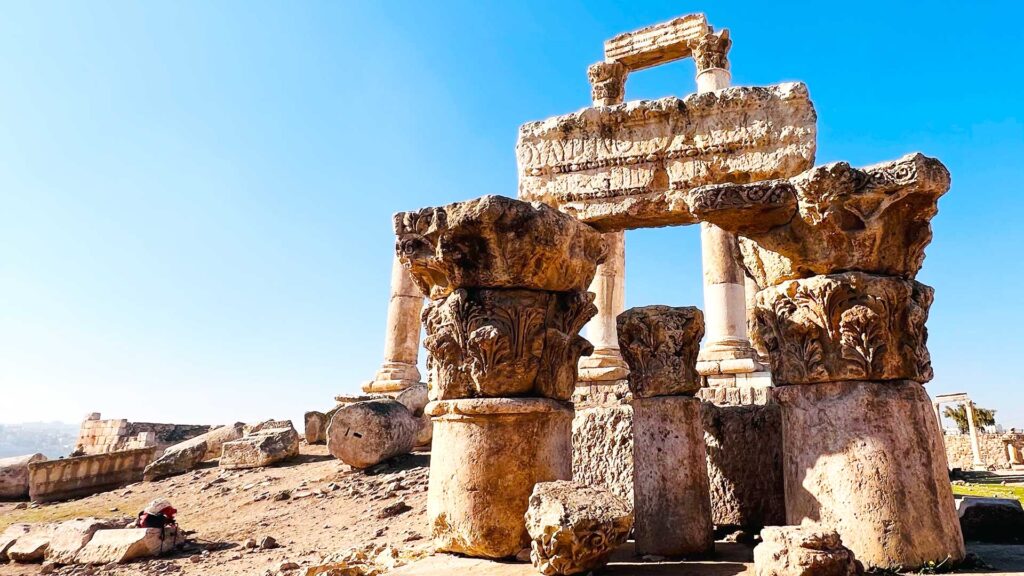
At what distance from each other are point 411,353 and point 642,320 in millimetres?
11282

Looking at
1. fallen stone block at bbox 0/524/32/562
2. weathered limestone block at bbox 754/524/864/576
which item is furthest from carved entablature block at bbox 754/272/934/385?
fallen stone block at bbox 0/524/32/562

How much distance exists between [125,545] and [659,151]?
23.4 feet

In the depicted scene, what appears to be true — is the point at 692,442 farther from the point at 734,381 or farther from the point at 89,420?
the point at 89,420

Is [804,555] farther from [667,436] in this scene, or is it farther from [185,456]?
[185,456]

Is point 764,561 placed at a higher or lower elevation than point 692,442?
lower

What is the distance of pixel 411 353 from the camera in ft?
49.8

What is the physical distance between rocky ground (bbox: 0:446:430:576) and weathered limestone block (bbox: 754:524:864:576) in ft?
8.45

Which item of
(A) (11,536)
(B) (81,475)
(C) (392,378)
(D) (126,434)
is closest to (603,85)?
(C) (392,378)

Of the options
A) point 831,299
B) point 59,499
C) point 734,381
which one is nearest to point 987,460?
point 734,381

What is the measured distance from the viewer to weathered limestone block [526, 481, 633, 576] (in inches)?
138

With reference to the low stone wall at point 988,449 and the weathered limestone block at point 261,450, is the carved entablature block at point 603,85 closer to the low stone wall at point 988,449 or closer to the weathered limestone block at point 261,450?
the weathered limestone block at point 261,450

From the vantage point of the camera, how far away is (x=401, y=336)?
49.4ft

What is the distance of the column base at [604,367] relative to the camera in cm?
1025

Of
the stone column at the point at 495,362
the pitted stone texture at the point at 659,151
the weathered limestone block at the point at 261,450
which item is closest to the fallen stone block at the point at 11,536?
the weathered limestone block at the point at 261,450
